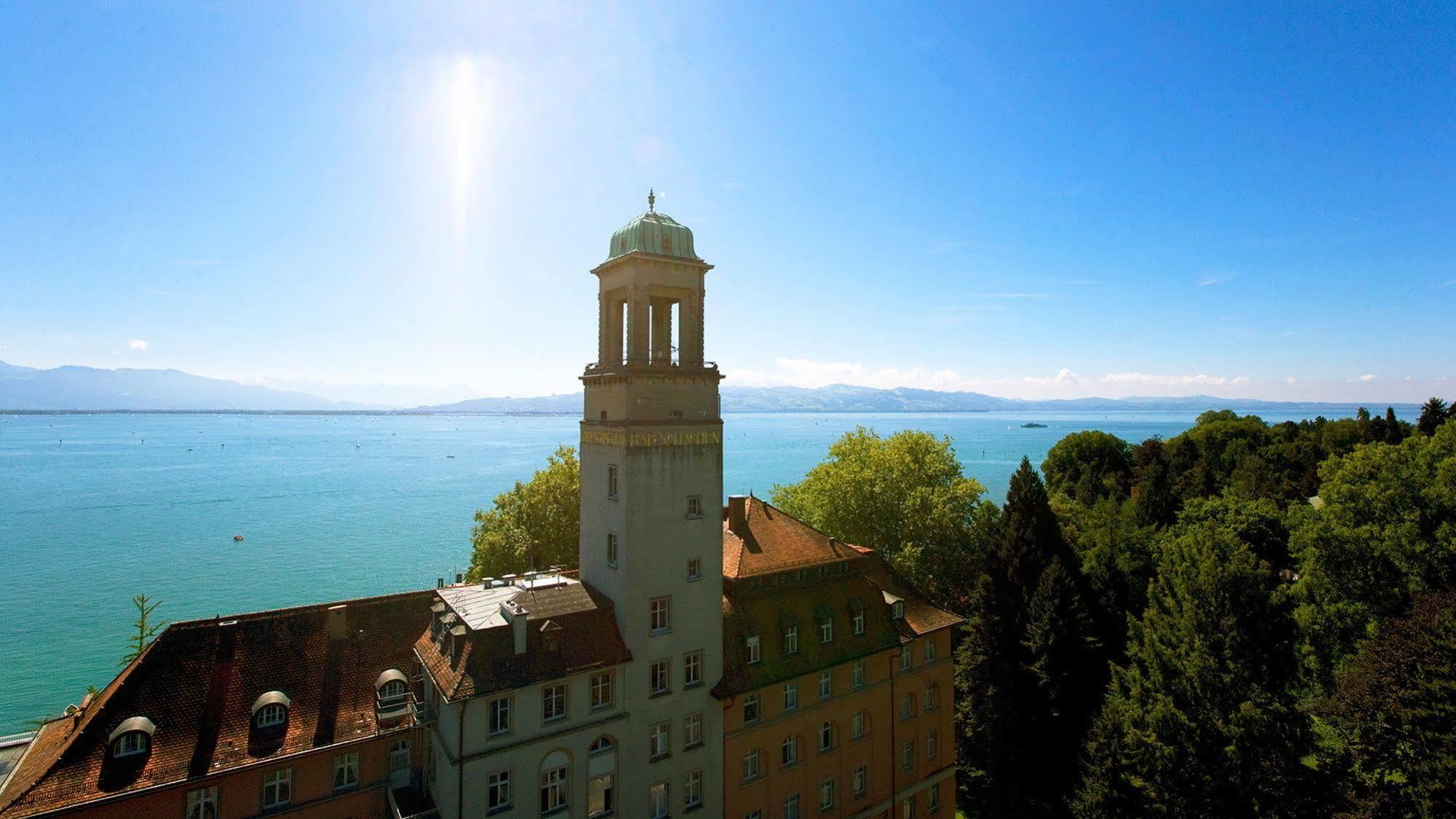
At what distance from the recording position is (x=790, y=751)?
28.2m

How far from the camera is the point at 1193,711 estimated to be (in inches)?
1043

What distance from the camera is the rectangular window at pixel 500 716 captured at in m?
22.2

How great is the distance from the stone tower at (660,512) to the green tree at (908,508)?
69.4 ft

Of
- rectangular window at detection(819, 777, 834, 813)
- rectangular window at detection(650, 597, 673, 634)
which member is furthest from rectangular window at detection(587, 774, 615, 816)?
rectangular window at detection(819, 777, 834, 813)

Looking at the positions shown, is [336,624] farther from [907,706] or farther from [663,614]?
[907,706]

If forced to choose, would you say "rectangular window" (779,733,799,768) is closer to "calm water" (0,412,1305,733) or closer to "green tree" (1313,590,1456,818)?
"green tree" (1313,590,1456,818)

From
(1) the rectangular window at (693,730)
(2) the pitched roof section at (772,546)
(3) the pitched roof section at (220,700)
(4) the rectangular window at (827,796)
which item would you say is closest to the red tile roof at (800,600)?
(2) the pitched roof section at (772,546)

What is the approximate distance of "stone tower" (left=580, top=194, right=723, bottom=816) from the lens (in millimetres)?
24859

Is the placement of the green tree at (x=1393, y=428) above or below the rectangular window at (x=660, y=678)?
above

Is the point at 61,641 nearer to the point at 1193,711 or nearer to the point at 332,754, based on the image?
the point at 332,754

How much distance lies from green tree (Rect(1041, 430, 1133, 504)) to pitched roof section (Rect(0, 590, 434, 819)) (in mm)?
72176

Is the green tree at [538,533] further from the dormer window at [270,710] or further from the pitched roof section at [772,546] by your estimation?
the dormer window at [270,710]

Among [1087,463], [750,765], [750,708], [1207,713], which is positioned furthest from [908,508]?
[1087,463]

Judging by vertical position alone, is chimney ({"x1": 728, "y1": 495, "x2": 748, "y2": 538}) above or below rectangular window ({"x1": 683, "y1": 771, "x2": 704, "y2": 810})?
above
